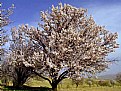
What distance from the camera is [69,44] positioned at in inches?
1606

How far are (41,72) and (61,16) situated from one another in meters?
8.83

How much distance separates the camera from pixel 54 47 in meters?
40.2

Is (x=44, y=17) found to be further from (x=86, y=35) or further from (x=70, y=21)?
(x=86, y=35)

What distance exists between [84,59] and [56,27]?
646 cm

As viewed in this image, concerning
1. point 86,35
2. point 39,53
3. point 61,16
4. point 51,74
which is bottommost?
point 51,74

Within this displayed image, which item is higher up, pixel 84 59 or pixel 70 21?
pixel 70 21

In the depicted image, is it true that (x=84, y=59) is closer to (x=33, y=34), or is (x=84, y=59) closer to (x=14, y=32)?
(x=33, y=34)

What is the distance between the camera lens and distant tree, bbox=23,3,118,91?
3988cm

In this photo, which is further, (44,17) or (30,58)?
(44,17)

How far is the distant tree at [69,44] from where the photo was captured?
131 feet

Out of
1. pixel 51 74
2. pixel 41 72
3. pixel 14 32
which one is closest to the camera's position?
pixel 51 74

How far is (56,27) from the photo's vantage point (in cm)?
4278

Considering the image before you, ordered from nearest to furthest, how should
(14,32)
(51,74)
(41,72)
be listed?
(51,74)
(41,72)
(14,32)

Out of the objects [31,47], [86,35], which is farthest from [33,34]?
[86,35]
